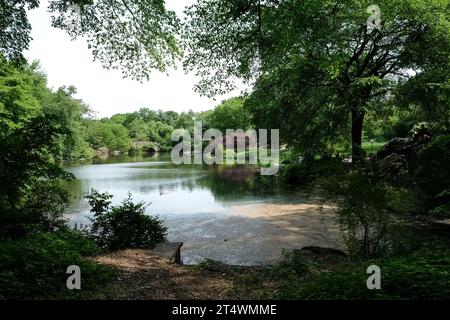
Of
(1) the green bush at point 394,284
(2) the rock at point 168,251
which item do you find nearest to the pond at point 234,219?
(2) the rock at point 168,251

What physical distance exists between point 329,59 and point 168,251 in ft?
34.2

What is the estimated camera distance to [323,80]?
18.1m

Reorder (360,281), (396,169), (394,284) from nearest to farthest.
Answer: (394,284) < (360,281) < (396,169)

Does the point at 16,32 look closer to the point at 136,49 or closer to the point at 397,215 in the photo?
the point at 136,49

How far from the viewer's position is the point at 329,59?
48.1 ft

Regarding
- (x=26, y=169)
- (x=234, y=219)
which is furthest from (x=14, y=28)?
(x=234, y=219)

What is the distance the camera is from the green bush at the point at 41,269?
4.45 m

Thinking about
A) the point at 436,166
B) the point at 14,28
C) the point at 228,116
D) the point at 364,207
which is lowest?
the point at 364,207

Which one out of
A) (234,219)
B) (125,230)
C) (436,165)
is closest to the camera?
(125,230)

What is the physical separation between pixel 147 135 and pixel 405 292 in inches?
4421

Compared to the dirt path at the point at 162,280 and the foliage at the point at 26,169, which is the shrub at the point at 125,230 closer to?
the dirt path at the point at 162,280

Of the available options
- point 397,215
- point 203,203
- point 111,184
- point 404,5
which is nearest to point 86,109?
point 111,184

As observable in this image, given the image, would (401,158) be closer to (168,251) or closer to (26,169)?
(168,251)

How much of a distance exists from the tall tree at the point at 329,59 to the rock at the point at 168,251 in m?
6.11
